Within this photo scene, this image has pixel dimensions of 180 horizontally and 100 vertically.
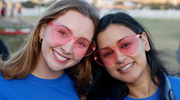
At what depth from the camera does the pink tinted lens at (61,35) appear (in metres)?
→ 1.77

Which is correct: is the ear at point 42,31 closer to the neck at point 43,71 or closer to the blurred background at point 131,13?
the neck at point 43,71

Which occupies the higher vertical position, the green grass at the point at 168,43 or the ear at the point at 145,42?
the ear at the point at 145,42

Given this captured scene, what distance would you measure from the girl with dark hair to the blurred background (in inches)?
21.3

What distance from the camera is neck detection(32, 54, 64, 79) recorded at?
1.90 meters

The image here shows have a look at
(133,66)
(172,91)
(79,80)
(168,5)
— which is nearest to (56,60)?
(79,80)

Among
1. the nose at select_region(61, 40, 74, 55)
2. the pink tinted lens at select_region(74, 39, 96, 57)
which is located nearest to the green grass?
the pink tinted lens at select_region(74, 39, 96, 57)

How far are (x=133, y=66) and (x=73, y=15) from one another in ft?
2.46

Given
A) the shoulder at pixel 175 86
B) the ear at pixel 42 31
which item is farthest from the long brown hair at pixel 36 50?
the shoulder at pixel 175 86

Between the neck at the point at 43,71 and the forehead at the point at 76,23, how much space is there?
435 millimetres

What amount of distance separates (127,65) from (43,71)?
823 mm

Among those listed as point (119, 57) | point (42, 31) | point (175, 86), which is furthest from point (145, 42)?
point (42, 31)

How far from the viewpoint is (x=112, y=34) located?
185 centimetres

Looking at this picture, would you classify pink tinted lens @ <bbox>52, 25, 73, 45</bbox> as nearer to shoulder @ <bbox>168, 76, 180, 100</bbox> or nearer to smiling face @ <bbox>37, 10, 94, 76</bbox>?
smiling face @ <bbox>37, 10, 94, 76</bbox>

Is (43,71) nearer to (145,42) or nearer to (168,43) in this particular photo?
(145,42)
